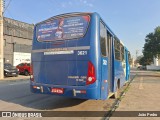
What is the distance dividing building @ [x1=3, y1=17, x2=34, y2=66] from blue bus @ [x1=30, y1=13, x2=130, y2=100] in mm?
31659

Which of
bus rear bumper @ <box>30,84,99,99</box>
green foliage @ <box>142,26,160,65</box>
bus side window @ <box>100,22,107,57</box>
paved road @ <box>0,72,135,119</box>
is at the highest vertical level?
green foliage @ <box>142,26,160,65</box>

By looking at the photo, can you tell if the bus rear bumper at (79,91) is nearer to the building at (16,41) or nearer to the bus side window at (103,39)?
the bus side window at (103,39)

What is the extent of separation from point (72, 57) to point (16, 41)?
3584 cm

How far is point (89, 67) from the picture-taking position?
814 cm

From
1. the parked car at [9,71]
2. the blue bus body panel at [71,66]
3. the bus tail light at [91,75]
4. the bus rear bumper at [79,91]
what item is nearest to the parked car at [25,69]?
the parked car at [9,71]

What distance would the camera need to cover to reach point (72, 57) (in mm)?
8438

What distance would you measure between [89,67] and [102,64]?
647 mm

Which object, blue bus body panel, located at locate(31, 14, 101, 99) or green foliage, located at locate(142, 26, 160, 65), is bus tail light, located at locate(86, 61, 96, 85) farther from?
green foliage, located at locate(142, 26, 160, 65)

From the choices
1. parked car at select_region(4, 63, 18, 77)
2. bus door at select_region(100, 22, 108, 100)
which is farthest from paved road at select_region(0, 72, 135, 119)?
parked car at select_region(4, 63, 18, 77)

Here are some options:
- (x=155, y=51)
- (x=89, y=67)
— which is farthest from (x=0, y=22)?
(x=155, y=51)

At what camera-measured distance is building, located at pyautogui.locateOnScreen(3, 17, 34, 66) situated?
131 ft

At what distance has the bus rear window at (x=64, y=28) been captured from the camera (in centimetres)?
850

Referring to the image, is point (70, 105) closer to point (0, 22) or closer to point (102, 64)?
point (102, 64)

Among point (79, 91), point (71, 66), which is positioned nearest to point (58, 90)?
point (79, 91)
